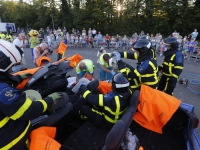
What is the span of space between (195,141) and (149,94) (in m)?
0.76

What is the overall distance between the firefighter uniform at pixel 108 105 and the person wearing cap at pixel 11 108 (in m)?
0.83

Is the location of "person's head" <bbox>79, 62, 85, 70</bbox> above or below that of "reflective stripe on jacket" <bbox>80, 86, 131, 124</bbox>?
above

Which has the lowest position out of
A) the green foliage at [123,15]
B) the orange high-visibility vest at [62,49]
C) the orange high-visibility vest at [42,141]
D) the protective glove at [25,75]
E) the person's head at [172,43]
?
the orange high-visibility vest at [42,141]

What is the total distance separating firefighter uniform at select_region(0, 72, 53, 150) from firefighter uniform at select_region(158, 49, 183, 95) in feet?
9.57

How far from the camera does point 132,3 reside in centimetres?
2481

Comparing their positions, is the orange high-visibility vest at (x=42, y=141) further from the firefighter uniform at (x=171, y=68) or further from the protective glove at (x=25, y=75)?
the firefighter uniform at (x=171, y=68)

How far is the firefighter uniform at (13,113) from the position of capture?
1.28m

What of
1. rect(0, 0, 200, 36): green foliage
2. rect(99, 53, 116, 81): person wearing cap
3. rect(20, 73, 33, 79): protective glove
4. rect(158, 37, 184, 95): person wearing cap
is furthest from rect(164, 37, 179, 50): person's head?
rect(0, 0, 200, 36): green foliage

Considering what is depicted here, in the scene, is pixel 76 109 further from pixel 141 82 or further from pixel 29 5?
pixel 29 5

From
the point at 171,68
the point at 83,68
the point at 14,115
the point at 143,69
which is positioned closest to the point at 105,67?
the point at 83,68

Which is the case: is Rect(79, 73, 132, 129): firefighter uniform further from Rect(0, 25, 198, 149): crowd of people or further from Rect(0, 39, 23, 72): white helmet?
Rect(0, 39, 23, 72): white helmet

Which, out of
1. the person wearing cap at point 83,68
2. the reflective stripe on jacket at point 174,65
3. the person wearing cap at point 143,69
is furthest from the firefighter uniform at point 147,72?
the person wearing cap at point 83,68

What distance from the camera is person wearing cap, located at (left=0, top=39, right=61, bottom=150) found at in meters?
1.28

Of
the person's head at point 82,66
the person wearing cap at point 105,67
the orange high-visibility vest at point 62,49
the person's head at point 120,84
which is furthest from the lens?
the person wearing cap at point 105,67
